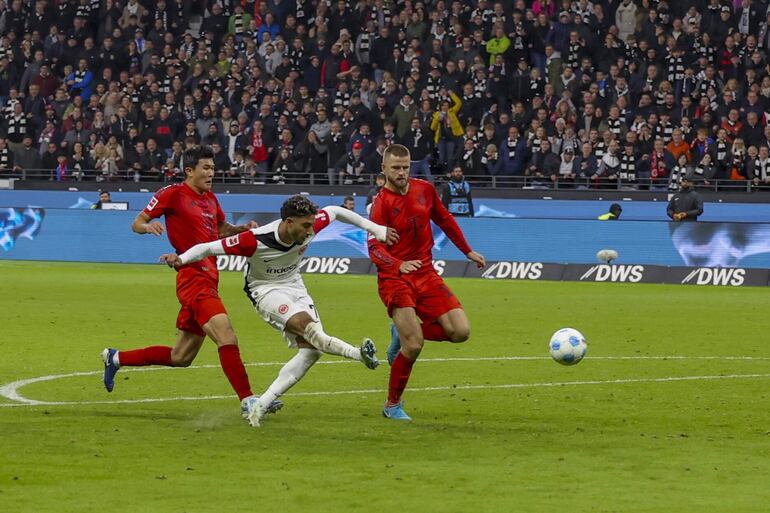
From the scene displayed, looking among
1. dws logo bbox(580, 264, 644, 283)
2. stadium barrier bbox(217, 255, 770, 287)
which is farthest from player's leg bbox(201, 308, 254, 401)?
dws logo bbox(580, 264, 644, 283)

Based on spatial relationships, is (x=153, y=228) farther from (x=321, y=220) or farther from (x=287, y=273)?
(x=321, y=220)

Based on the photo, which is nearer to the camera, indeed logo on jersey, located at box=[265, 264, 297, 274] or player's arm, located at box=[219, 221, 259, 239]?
indeed logo on jersey, located at box=[265, 264, 297, 274]

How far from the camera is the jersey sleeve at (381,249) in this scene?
1074 cm

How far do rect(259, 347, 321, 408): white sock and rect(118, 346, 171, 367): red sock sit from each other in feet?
3.77

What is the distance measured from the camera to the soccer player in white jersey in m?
9.97

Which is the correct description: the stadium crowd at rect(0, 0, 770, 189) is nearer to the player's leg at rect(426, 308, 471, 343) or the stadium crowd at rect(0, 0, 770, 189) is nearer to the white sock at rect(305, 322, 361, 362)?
the player's leg at rect(426, 308, 471, 343)

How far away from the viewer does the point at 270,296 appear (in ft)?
34.0

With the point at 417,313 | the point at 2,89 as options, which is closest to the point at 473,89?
the point at 2,89

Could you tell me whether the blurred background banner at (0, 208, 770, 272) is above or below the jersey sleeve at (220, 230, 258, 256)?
below

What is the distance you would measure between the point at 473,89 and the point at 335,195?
12.0ft

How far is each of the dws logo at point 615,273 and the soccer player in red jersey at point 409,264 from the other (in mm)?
15238

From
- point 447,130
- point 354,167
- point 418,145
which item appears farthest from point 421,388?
point 354,167

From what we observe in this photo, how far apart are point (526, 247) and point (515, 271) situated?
0.49 meters

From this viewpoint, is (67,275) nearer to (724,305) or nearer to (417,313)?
(724,305)
